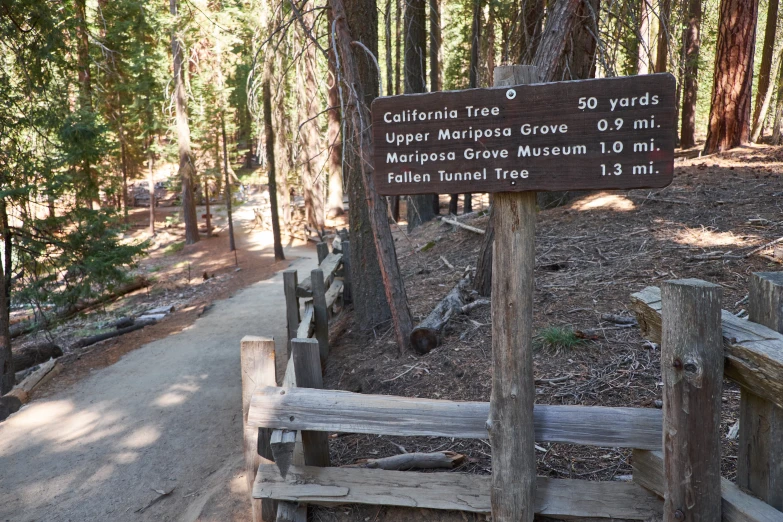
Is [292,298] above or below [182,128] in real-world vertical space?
below

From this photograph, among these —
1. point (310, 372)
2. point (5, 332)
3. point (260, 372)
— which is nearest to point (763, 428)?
point (310, 372)

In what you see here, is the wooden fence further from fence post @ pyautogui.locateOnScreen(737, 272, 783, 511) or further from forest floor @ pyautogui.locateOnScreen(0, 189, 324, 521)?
forest floor @ pyautogui.locateOnScreen(0, 189, 324, 521)

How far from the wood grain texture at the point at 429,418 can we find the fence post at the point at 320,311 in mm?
3166

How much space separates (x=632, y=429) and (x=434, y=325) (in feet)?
9.88

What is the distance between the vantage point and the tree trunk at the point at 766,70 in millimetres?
14570

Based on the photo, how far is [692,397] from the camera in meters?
2.85

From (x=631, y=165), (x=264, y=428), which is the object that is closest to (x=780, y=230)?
(x=631, y=165)

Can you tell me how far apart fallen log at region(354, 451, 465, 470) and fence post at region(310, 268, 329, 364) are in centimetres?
302

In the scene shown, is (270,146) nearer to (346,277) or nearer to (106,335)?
(106,335)

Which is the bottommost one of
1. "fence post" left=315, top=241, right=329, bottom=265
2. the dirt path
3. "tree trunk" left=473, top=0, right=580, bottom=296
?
the dirt path

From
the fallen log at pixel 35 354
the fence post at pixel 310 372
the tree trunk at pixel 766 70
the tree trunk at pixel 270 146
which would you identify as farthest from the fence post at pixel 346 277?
the tree trunk at pixel 766 70

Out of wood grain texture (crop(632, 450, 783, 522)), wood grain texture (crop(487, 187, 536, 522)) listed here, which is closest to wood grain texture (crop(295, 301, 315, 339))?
wood grain texture (crop(487, 187, 536, 522))

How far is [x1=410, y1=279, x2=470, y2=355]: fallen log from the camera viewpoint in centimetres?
607

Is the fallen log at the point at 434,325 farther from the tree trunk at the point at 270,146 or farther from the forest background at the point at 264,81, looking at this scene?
the tree trunk at the point at 270,146
